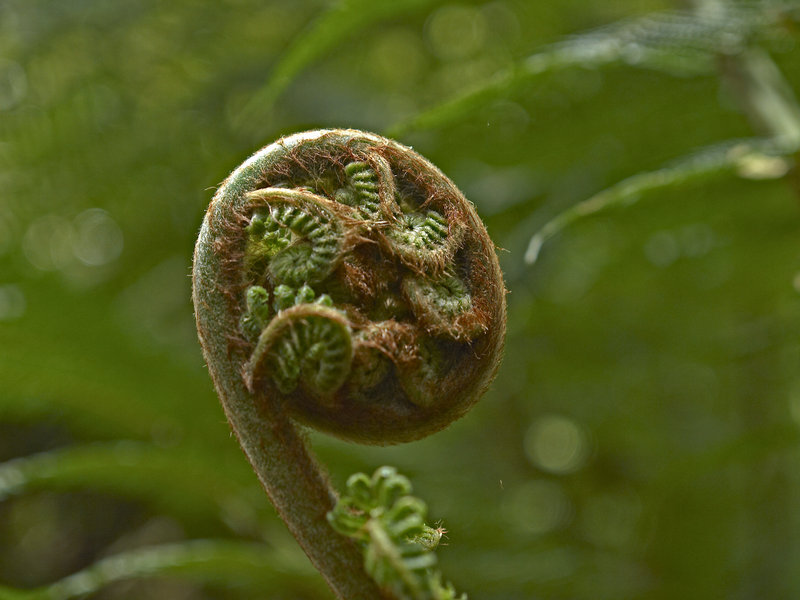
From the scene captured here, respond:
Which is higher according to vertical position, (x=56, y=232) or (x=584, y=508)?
(x=56, y=232)

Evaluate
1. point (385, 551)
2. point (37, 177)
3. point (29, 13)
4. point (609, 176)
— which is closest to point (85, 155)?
point (37, 177)

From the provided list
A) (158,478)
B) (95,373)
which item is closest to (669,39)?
(158,478)

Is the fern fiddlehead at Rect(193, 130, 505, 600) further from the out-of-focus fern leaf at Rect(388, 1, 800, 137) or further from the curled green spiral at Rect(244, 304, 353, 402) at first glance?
the out-of-focus fern leaf at Rect(388, 1, 800, 137)

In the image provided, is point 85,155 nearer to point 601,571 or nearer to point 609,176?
point 609,176

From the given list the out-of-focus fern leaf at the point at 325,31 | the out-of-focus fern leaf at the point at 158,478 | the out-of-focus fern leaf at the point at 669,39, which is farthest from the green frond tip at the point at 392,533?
the out-of-focus fern leaf at the point at 158,478

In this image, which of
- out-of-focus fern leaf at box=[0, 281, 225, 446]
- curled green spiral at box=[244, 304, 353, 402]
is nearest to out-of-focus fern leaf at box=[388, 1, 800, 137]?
curled green spiral at box=[244, 304, 353, 402]
